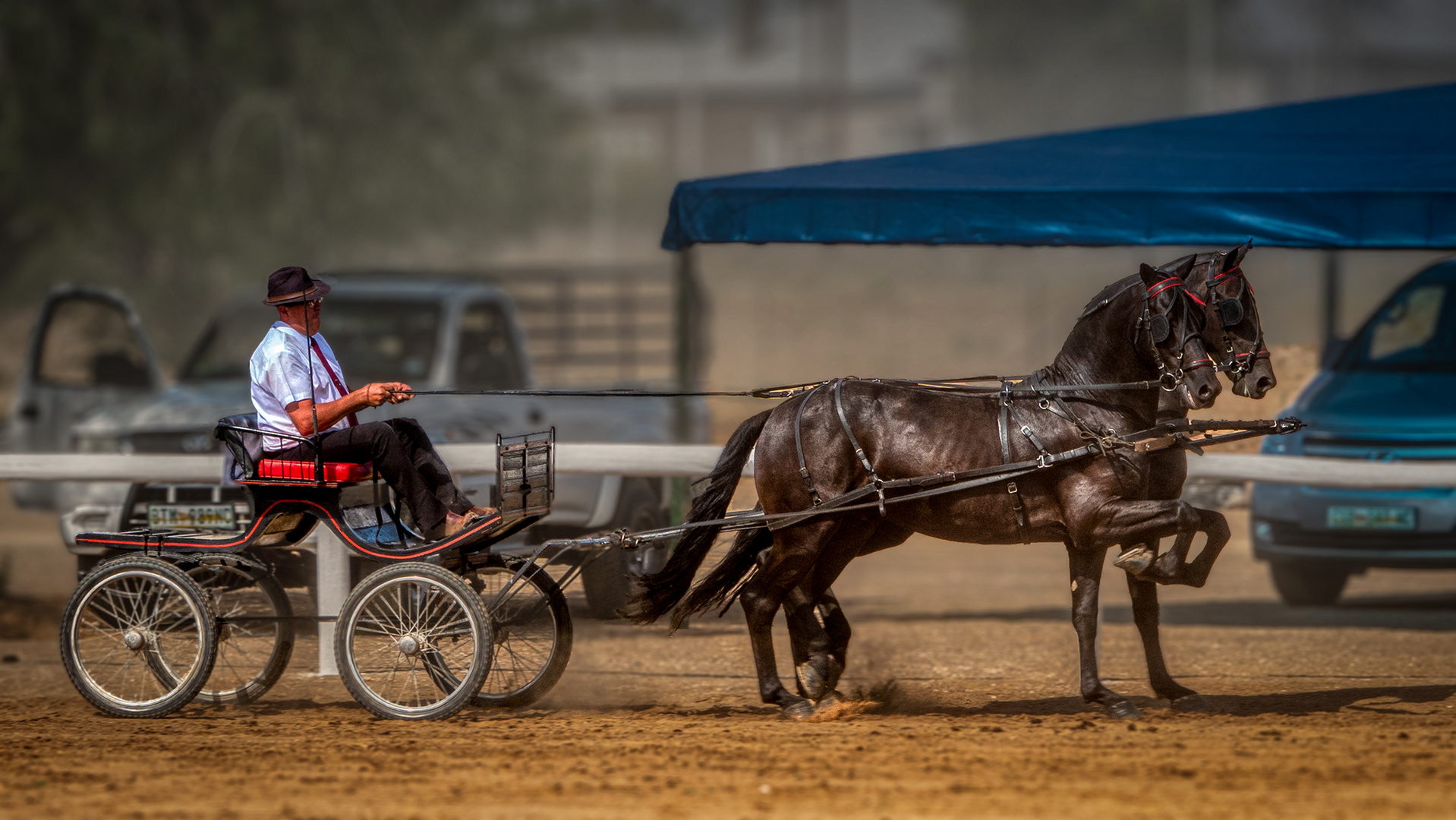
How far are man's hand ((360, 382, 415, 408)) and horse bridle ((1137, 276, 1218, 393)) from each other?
320cm

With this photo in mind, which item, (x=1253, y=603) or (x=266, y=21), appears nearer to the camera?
(x=1253, y=603)

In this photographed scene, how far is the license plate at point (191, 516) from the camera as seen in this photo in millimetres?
8883

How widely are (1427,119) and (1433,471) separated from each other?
2078mm

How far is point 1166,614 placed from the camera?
10.9m

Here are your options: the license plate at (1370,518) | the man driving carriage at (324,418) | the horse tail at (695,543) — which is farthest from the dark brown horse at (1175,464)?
the license plate at (1370,518)

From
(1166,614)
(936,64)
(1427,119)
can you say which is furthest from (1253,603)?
(936,64)

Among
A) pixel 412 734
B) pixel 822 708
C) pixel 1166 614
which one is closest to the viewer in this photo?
pixel 412 734

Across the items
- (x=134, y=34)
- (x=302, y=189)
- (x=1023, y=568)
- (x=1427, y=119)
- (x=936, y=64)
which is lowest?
(x=1023, y=568)

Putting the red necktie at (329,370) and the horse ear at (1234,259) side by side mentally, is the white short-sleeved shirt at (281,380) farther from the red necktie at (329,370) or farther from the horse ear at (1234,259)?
the horse ear at (1234,259)

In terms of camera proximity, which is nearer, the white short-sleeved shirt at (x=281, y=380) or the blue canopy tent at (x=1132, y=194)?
the white short-sleeved shirt at (x=281, y=380)

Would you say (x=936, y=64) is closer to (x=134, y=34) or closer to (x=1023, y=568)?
(x=134, y=34)

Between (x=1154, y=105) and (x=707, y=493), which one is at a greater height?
(x=1154, y=105)

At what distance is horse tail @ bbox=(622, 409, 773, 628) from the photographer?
7422 mm

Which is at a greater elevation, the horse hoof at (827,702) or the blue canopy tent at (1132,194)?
the blue canopy tent at (1132,194)
